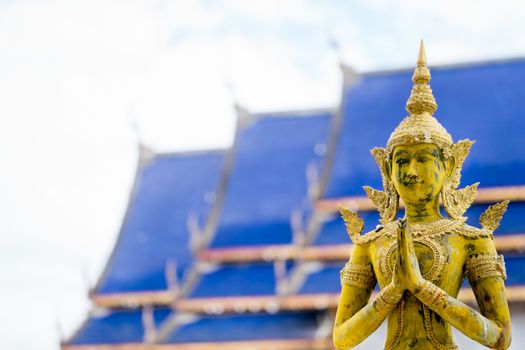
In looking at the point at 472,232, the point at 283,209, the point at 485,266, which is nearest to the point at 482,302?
the point at 485,266

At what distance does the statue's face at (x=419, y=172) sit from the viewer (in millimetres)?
5027

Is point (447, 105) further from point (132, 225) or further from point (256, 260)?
point (132, 225)

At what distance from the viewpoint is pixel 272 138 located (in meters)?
21.3

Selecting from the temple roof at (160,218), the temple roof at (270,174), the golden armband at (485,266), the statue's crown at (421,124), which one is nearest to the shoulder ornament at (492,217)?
the golden armband at (485,266)

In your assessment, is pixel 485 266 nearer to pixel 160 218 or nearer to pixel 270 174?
pixel 270 174

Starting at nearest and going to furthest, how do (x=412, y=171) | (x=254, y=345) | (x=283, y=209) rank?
(x=412, y=171) → (x=254, y=345) → (x=283, y=209)

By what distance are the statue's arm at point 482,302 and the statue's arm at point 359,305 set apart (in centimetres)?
13

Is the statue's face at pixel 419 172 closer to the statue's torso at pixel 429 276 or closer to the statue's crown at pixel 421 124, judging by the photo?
the statue's crown at pixel 421 124

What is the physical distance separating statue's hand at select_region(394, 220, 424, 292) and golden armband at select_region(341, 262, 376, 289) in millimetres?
376

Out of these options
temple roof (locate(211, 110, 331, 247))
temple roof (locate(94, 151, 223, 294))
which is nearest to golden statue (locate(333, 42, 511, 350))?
temple roof (locate(211, 110, 331, 247))

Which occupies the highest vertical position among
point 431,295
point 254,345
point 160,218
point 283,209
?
point 160,218

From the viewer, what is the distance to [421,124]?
5.11m

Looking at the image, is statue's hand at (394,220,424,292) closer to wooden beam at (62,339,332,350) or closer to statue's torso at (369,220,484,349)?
statue's torso at (369,220,484,349)

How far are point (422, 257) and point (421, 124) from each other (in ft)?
1.74
